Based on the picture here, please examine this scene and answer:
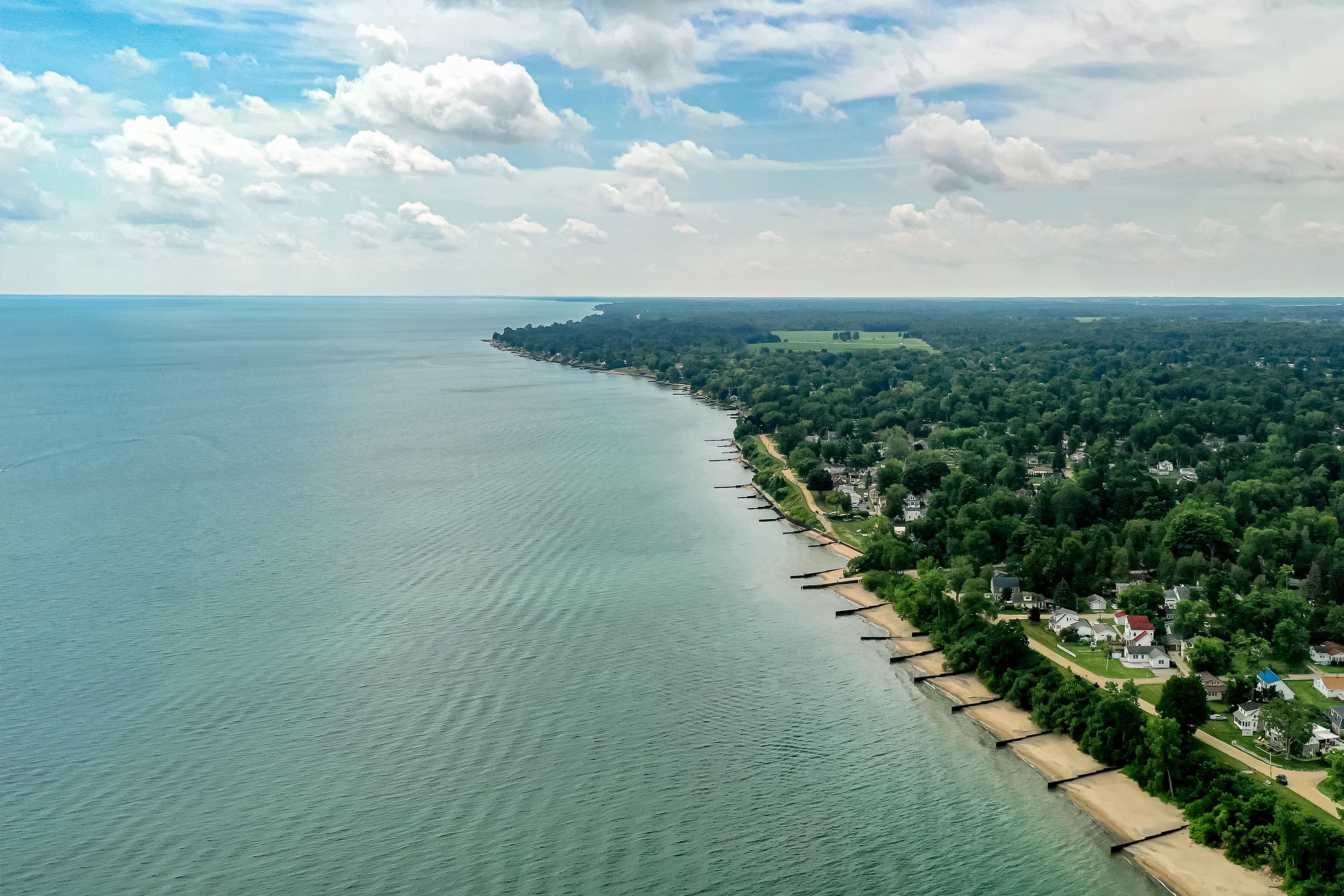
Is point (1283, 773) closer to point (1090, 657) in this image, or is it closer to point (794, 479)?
point (1090, 657)

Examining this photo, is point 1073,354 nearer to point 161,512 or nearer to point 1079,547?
point 1079,547

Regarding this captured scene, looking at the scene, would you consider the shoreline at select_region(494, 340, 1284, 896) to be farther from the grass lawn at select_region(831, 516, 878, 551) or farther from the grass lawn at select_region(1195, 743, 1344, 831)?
the grass lawn at select_region(831, 516, 878, 551)

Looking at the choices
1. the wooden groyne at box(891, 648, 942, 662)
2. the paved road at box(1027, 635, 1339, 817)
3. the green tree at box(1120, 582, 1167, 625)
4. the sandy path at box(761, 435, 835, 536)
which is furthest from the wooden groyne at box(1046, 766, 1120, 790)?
the sandy path at box(761, 435, 835, 536)

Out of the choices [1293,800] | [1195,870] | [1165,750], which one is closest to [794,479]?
[1165,750]

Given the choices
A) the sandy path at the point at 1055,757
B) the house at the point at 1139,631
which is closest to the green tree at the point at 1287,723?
the sandy path at the point at 1055,757

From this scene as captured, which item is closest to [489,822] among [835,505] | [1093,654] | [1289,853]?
[1289,853]
